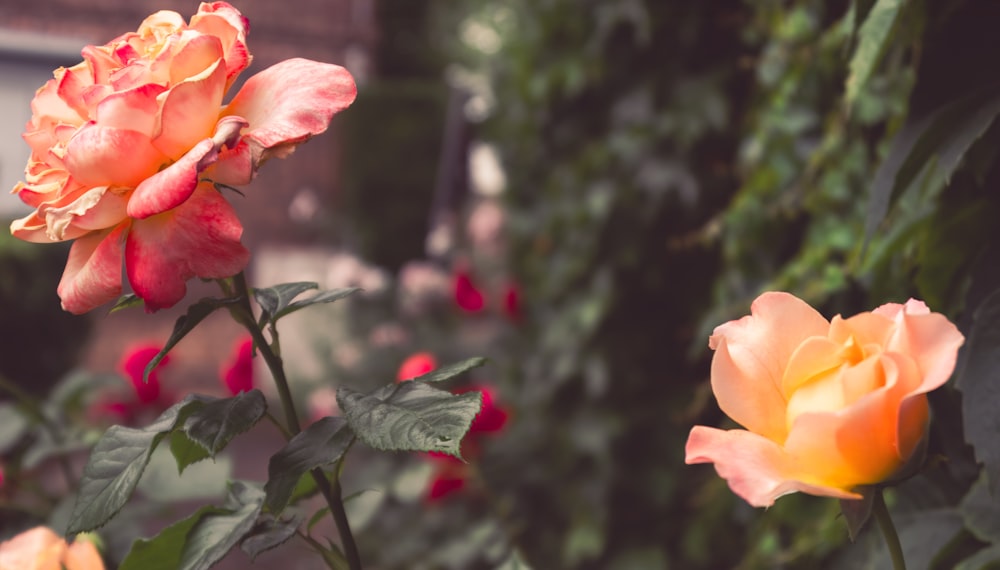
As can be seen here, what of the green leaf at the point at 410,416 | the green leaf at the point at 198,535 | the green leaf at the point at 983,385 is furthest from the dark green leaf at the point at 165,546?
the green leaf at the point at 983,385

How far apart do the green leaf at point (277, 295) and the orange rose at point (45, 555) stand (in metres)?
0.17

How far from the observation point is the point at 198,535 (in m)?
0.50

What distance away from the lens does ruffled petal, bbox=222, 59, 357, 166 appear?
442 mm

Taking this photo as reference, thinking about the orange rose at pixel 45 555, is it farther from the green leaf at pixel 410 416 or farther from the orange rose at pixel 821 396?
the orange rose at pixel 821 396

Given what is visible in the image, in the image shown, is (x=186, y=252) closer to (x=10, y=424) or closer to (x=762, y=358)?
(x=762, y=358)

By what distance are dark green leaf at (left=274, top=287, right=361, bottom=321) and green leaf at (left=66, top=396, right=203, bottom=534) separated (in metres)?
0.07

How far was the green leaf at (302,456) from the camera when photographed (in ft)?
1.50

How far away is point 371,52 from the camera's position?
1040 centimetres

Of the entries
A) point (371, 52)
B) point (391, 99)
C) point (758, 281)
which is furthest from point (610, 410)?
point (371, 52)

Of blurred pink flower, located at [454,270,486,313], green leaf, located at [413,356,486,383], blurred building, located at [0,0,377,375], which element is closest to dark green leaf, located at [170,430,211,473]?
green leaf, located at [413,356,486,383]

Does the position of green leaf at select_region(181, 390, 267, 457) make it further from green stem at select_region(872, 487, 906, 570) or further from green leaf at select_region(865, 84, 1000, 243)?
green leaf at select_region(865, 84, 1000, 243)

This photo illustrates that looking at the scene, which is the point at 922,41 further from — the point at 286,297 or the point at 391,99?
the point at 391,99

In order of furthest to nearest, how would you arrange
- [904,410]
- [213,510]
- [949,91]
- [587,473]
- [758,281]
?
1. [587,473]
2. [758,281]
3. [949,91]
4. [213,510]
5. [904,410]

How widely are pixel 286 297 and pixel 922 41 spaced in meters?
0.60
